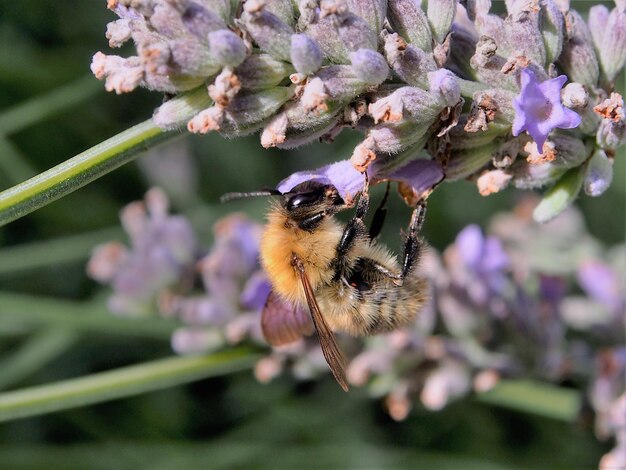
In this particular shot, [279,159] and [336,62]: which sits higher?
[336,62]

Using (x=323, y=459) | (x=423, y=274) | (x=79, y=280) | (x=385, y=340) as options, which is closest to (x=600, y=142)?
A: (x=423, y=274)

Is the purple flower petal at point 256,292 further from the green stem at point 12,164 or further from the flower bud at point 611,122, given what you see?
the green stem at point 12,164

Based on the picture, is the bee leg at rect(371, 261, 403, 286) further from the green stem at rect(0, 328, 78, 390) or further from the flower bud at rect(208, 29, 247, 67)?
the green stem at rect(0, 328, 78, 390)

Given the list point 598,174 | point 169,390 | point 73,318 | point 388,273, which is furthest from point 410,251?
point 169,390

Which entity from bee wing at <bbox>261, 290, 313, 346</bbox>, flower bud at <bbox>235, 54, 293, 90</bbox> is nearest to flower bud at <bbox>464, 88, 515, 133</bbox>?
flower bud at <bbox>235, 54, 293, 90</bbox>

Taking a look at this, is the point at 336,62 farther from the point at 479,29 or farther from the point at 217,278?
the point at 217,278

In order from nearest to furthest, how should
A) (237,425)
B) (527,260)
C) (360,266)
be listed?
(360,266)
(527,260)
(237,425)

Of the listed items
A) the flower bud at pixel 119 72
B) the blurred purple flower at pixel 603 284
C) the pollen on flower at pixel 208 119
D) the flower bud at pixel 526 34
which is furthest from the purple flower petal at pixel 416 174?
the blurred purple flower at pixel 603 284
